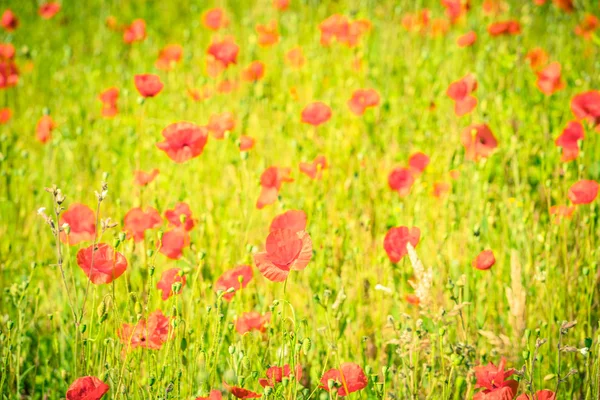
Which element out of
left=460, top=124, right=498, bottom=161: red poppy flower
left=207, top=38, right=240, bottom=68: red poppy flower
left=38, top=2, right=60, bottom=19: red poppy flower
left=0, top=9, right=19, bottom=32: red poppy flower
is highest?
left=38, top=2, right=60, bottom=19: red poppy flower

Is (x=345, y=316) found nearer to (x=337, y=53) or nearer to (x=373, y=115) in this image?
(x=373, y=115)

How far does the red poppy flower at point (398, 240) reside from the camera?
65.5 inches

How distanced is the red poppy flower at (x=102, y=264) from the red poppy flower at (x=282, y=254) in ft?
1.09

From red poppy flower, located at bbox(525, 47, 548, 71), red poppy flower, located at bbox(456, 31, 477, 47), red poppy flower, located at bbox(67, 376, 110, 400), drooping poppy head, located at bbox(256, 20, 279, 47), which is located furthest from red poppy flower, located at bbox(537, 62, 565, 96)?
red poppy flower, located at bbox(67, 376, 110, 400)

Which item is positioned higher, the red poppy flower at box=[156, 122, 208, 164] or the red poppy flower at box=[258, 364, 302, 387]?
the red poppy flower at box=[156, 122, 208, 164]

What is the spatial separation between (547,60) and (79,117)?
257 cm

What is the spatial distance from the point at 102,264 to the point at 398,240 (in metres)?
0.76

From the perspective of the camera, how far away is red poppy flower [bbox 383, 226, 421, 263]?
1.66 meters

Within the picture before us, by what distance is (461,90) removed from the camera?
2.36 metres

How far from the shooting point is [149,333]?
1.48 meters

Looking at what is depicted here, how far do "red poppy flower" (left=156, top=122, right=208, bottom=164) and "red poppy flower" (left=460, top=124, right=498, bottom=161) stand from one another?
3.04 feet

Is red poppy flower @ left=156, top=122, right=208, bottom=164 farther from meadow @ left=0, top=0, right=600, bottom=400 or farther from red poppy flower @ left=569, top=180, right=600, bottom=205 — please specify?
red poppy flower @ left=569, top=180, right=600, bottom=205

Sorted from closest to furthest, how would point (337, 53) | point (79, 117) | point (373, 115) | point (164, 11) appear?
1. point (373, 115)
2. point (79, 117)
3. point (337, 53)
4. point (164, 11)

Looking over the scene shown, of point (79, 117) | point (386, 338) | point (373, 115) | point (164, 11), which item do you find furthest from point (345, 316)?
point (164, 11)
